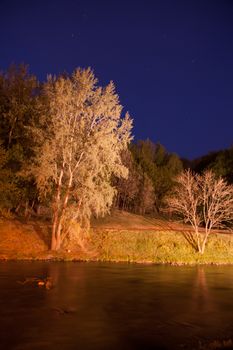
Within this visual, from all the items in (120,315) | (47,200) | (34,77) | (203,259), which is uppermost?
(34,77)

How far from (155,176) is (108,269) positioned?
45.3m

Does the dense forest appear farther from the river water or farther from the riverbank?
the river water

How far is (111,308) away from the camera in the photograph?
61.5ft

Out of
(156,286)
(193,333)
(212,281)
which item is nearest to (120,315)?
(193,333)

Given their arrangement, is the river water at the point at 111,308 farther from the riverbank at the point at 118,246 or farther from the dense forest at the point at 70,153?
the dense forest at the point at 70,153

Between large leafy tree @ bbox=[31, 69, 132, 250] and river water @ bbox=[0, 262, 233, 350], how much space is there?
637 cm

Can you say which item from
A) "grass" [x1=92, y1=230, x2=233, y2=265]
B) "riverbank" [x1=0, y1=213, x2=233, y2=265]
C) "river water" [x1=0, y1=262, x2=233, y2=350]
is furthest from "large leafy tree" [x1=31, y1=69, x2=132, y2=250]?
"river water" [x1=0, y1=262, x2=233, y2=350]

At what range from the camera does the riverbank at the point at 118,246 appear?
3591 cm

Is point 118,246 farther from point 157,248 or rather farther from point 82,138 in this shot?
point 82,138

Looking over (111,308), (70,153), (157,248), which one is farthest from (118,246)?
(111,308)

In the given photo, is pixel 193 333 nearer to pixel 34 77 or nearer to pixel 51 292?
pixel 51 292

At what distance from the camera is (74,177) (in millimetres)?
36406

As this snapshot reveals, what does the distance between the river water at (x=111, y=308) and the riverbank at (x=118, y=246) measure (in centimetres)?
459

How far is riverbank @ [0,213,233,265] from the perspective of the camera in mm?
35906
